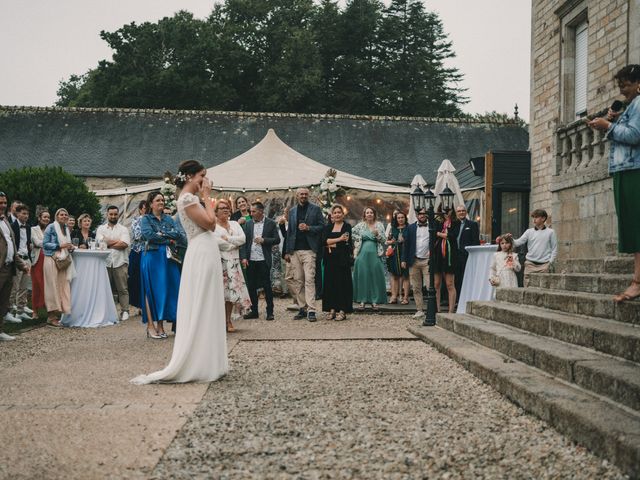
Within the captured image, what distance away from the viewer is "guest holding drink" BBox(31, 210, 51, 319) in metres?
11.6

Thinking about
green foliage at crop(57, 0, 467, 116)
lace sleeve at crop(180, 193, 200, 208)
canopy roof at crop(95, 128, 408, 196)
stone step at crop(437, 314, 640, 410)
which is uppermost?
green foliage at crop(57, 0, 467, 116)

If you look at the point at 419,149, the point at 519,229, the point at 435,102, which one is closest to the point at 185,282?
the point at 519,229

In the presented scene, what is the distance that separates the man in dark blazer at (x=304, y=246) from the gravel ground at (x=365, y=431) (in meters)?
4.65

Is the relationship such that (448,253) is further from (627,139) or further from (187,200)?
(627,139)

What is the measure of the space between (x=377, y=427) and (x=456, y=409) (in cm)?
78

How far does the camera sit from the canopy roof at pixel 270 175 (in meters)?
17.7

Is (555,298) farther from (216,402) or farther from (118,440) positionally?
(118,440)

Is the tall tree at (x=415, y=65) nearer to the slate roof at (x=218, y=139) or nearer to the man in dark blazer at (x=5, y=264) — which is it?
the slate roof at (x=218, y=139)

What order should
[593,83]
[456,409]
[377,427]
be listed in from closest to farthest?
1. [377,427]
2. [456,409]
3. [593,83]

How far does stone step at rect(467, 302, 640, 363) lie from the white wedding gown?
9.55ft

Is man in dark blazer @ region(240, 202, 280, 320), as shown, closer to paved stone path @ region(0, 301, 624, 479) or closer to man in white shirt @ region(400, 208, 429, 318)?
man in white shirt @ region(400, 208, 429, 318)

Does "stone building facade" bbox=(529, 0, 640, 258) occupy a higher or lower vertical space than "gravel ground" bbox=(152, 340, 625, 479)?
higher

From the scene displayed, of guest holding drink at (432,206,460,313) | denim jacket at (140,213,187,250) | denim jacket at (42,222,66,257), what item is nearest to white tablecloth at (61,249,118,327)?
denim jacket at (42,222,66,257)

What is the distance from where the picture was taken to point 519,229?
57.8ft
